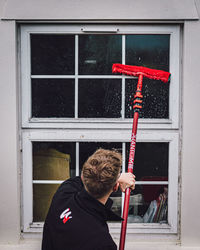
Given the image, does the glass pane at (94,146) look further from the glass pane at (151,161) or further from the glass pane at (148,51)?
the glass pane at (148,51)

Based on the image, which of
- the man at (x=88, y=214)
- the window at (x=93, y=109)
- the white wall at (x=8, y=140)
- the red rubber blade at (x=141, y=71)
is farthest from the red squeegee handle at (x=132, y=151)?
the white wall at (x=8, y=140)

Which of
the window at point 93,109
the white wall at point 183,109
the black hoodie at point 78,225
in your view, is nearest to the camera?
the black hoodie at point 78,225

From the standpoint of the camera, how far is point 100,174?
1.41 metres

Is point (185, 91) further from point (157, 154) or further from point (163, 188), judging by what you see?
point (163, 188)

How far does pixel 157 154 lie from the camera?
2301mm

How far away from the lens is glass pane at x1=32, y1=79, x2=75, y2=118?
2.29 metres

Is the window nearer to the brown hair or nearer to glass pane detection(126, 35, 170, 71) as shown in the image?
glass pane detection(126, 35, 170, 71)

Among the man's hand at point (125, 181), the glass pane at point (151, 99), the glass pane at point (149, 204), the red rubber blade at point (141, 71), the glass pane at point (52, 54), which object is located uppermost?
the glass pane at point (52, 54)

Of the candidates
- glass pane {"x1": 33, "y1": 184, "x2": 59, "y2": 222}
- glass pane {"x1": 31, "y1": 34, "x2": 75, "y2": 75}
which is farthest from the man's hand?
glass pane {"x1": 31, "y1": 34, "x2": 75, "y2": 75}

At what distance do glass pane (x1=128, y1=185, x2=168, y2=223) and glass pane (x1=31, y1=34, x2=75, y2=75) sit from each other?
3.88 ft

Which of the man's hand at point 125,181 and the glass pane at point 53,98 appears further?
the glass pane at point 53,98

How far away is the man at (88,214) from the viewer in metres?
1.33

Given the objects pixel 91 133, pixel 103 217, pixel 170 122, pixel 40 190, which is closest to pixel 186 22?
pixel 170 122

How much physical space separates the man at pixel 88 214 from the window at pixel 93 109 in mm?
797
